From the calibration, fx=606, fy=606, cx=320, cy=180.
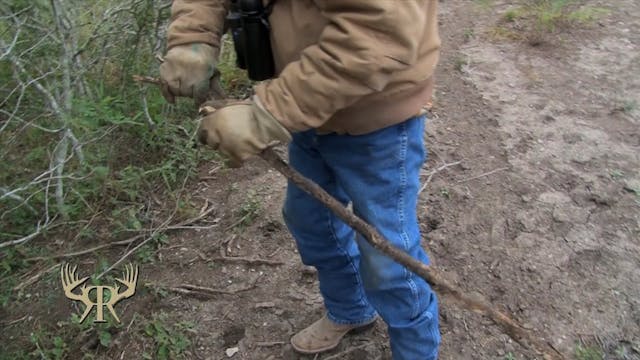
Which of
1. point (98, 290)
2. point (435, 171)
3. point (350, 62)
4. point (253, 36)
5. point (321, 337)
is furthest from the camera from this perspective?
point (435, 171)

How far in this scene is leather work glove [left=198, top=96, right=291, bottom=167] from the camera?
1412mm

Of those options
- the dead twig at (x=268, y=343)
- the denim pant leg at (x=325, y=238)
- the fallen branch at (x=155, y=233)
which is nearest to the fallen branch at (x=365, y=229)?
the denim pant leg at (x=325, y=238)

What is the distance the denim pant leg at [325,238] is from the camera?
1.79m

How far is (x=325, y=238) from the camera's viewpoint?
1946 millimetres

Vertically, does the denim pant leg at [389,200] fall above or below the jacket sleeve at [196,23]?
below

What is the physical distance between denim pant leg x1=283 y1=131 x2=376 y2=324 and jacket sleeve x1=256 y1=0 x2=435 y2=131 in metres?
0.27

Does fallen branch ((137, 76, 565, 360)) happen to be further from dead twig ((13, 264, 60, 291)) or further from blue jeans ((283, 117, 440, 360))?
dead twig ((13, 264, 60, 291))

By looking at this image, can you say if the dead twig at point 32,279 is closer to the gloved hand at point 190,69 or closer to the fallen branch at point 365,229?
the gloved hand at point 190,69

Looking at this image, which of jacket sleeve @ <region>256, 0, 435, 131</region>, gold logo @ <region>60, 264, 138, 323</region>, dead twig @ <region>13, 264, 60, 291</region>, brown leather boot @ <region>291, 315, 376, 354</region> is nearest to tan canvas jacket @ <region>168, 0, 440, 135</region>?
jacket sleeve @ <region>256, 0, 435, 131</region>

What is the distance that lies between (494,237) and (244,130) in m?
1.54

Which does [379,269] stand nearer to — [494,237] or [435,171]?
[494,237]

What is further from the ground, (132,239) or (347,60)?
(347,60)

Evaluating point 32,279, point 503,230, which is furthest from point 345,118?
point 32,279

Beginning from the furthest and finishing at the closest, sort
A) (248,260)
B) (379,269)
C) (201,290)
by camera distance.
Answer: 1. (248,260)
2. (201,290)
3. (379,269)
